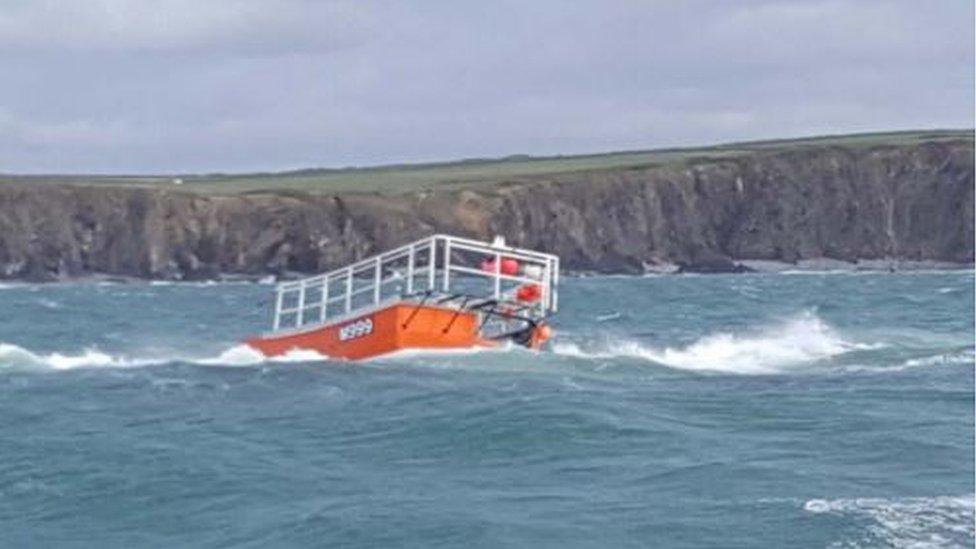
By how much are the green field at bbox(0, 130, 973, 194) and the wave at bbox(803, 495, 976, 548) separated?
12463 centimetres

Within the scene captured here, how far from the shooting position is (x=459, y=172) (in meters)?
170

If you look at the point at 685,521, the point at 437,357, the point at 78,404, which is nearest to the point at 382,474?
the point at 685,521

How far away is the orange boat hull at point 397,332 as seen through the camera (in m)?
39.5

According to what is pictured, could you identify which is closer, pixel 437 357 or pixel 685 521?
pixel 685 521

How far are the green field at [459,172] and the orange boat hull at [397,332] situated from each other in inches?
4145

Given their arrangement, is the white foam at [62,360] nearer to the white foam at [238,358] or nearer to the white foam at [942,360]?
the white foam at [238,358]

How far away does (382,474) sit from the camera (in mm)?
24062

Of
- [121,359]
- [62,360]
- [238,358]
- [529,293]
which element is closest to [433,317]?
[529,293]

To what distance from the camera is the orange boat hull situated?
39469mm

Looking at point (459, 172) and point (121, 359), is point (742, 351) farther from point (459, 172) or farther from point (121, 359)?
point (459, 172)

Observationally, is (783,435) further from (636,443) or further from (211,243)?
(211,243)

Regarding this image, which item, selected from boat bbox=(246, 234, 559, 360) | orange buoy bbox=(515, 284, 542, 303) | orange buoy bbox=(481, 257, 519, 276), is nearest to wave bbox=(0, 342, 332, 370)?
boat bbox=(246, 234, 559, 360)

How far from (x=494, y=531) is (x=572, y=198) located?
125m

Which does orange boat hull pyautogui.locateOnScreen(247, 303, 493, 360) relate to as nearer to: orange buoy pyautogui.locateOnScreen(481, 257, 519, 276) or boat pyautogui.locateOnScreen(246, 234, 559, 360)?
boat pyautogui.locateOnScreen(246, 234, 559, 360)
